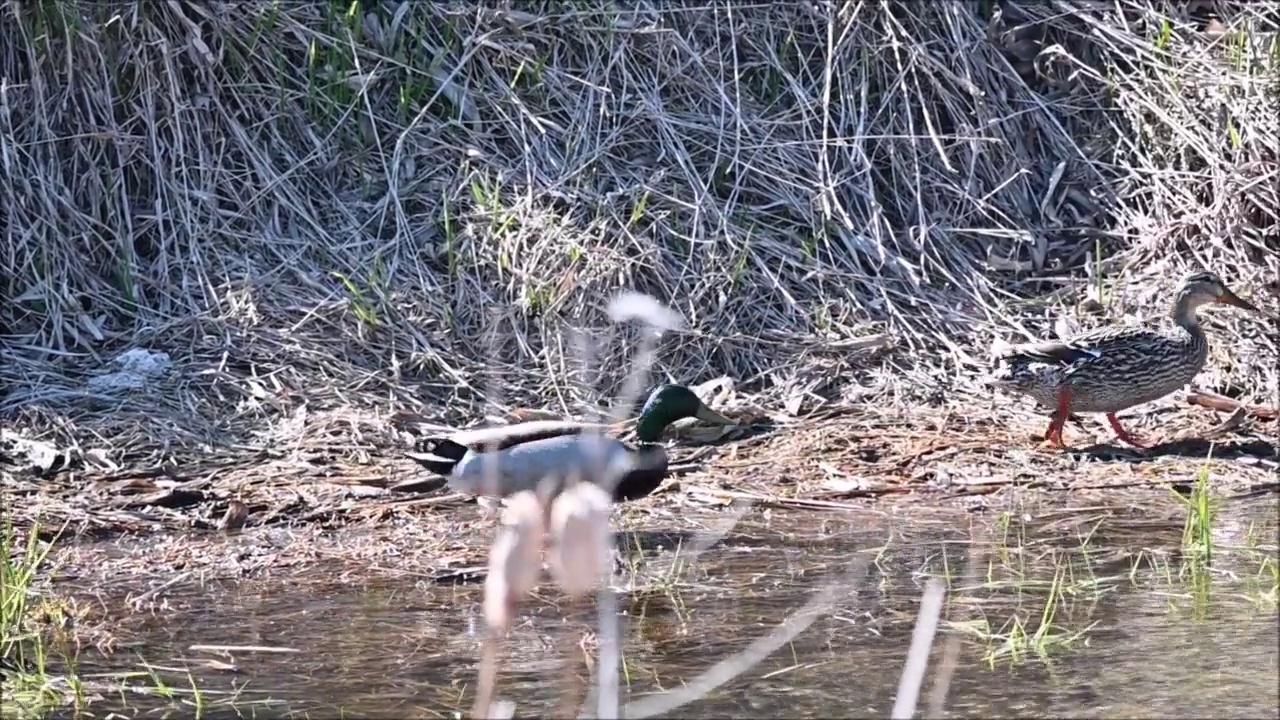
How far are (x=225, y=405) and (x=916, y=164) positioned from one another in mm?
3419

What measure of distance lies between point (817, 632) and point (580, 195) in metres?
3.71

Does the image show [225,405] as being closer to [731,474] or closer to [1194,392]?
[731,474]

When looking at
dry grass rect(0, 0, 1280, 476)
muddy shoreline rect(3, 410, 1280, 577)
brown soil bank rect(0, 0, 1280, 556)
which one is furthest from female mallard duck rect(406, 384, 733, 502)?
dry grass rect(0, 0, 1280, 476)

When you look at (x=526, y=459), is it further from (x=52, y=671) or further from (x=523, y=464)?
(x=52, y=671)

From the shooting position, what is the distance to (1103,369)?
680cm

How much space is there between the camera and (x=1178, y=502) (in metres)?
6.13

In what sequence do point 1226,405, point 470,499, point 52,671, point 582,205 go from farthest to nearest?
point 582,205
point 1226,405
point 470,499
point 52,671

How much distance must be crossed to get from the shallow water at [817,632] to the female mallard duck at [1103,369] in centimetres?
107

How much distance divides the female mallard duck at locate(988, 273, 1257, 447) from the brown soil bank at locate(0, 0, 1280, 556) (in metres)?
0.24

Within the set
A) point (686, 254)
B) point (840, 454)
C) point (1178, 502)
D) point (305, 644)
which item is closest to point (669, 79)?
point (686, 254)

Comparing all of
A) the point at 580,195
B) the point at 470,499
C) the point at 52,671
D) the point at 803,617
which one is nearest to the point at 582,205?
the point at 580,195

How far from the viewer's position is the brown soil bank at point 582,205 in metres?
7.26

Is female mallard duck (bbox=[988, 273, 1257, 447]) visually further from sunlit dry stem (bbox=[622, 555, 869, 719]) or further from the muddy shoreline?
sunlit dry stem (bbox=[622, 555, 869, 719])

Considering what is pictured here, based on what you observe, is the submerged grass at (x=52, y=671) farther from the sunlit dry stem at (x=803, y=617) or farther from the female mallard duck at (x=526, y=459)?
the female mallard duck at (x=526, y=459)
